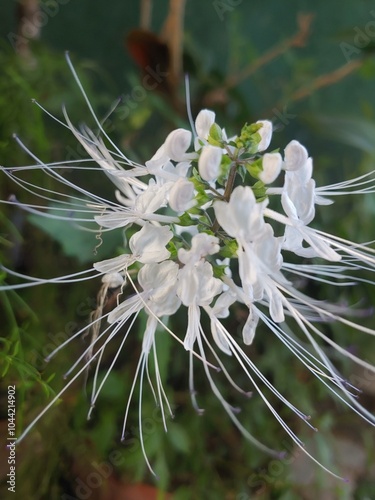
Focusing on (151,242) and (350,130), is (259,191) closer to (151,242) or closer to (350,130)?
(151,242)

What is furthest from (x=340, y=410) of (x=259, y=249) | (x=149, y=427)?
(x=259, y=249)

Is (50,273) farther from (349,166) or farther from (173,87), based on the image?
(349,166)

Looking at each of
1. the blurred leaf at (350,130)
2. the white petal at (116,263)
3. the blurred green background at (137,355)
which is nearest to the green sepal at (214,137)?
the white petal at (116,263)

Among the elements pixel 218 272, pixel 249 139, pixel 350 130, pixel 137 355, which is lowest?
pixel 137 355

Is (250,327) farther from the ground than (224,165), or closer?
closer

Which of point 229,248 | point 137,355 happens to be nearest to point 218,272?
point 229,248

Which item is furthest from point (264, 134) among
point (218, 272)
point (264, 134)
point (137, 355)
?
point (137, 355)

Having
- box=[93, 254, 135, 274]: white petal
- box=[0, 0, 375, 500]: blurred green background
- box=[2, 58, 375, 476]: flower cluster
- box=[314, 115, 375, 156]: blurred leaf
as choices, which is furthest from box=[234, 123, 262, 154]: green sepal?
box=[314, 115, 375, 156]: blurred leaf

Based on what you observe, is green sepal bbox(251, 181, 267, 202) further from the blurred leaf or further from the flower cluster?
the blurred leaf

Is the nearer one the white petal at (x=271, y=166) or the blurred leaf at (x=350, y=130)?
the white petal at (x=271, y=166)

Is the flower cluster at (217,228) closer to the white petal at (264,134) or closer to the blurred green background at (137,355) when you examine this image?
the white petal at (264,134)

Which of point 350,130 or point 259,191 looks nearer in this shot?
point 259,191
